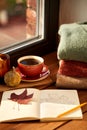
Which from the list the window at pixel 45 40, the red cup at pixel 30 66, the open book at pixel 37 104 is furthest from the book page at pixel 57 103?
the window at pixel 45 40

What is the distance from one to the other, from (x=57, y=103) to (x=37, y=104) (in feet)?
0.23

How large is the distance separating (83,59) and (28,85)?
0.76 ft

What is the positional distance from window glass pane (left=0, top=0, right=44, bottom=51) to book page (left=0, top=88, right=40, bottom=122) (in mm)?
282

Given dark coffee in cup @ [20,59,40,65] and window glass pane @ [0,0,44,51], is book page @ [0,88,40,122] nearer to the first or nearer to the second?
dark coffee in cup @ [20,59,40,65]

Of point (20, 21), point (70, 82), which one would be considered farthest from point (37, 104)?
point (20, 21)

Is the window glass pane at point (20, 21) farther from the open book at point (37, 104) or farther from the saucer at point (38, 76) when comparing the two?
the open book at point (37, 104)

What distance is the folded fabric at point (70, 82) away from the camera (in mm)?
1068

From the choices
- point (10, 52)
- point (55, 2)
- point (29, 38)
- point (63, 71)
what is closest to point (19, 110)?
point (63, 71)

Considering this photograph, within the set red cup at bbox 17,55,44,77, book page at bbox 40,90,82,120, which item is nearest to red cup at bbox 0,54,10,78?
red cup at bbox 17,55,44,77

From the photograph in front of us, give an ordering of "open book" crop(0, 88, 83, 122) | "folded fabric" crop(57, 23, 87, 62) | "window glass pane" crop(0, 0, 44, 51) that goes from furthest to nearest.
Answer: "window glass pane" crop(0, 0, 44, 51)
"folded fabric" crop(57, 23, 87, 62)
"open book" crop(0, 88, 83, 122)

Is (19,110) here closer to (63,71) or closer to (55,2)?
(63,71)

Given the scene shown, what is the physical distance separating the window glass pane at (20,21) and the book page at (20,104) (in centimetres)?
28

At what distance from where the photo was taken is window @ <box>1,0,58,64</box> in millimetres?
1258

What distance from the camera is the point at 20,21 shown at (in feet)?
4.65
